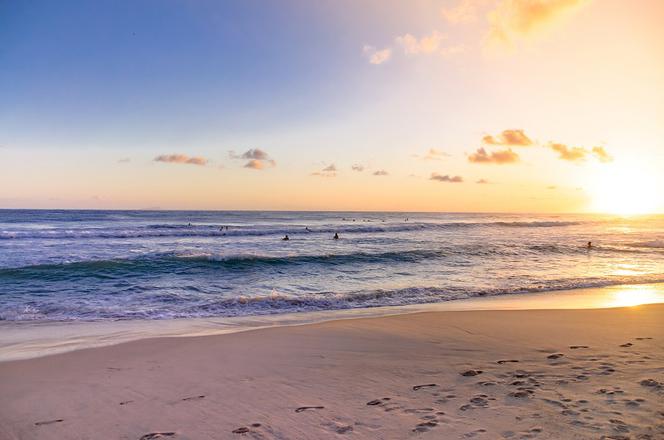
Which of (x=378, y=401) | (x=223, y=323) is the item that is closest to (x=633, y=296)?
(x=378, y=401)

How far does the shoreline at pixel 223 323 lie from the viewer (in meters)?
7.84

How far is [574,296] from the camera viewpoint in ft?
42.3

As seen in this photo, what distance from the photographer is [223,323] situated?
32.2ft

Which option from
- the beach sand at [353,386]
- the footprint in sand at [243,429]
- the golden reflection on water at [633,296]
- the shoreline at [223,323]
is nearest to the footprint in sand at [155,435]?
the beach sand at [353,386]

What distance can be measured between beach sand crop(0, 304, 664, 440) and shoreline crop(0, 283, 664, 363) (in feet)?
2.57

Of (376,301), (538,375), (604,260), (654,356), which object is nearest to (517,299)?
(376,301)

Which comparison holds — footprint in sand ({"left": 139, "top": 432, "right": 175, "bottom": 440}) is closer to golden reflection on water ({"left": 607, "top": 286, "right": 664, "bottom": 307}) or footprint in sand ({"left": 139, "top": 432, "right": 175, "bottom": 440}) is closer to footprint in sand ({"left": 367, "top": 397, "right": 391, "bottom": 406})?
footprint in sand ({"left": 367, "top": 397, "right": 391, "bottom": 406})

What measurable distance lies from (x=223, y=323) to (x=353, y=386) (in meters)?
5.35

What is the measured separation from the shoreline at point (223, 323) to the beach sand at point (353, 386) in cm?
78

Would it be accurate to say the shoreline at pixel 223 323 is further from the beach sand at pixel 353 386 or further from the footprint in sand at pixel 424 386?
the footprint in sand at pixel 424 386

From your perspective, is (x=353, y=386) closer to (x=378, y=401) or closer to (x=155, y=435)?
(x=378, y=401)

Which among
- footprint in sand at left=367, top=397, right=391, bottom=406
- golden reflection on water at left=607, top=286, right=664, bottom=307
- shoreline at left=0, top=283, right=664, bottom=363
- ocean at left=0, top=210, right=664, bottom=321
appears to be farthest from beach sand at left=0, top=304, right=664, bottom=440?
ocean at left=0, top=210, right=664, bottom=321

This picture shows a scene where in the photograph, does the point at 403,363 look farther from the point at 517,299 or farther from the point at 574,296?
the point at 574,296

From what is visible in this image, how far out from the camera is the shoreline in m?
7.84
